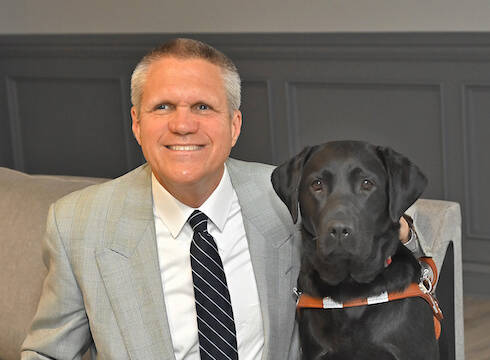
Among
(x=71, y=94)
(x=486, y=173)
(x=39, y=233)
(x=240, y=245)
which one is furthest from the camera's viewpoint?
(x=71, y=94)

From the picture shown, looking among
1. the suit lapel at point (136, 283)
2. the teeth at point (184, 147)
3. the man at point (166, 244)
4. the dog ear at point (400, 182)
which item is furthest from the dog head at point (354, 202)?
the suit lapel at point (136, 283)

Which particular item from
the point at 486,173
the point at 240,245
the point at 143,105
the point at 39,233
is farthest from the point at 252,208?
the point at 486,173

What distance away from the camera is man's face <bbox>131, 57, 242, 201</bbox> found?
1.92 metres

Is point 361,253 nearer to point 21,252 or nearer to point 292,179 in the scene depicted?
point 292,179

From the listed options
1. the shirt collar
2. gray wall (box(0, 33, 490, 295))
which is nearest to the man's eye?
the shirt collar

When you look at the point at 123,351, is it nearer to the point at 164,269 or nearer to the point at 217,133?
the point at 164,269

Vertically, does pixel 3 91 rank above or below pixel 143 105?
above

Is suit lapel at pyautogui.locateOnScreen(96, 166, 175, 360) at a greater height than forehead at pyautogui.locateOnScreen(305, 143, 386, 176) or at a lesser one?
lesser

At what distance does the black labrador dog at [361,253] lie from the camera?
1.80m

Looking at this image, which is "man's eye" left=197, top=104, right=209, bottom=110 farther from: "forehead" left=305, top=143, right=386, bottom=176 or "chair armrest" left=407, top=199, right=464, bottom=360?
"chair armrest" left=407, top=199, right=464, bottom=360

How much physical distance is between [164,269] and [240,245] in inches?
8.0

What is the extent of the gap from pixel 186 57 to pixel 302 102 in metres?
2.82

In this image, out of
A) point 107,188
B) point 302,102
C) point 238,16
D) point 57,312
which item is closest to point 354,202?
point 107,188

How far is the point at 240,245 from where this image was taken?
2.08m
